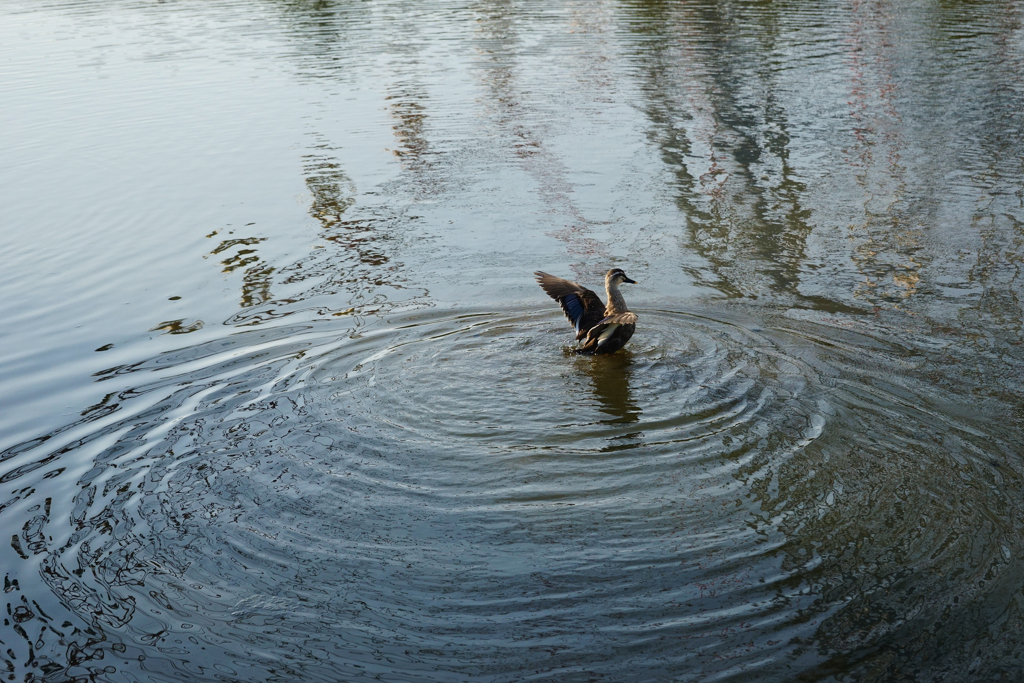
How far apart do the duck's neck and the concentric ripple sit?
0.34 metres

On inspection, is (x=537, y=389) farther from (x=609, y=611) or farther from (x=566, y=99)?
(x=566, y=99)

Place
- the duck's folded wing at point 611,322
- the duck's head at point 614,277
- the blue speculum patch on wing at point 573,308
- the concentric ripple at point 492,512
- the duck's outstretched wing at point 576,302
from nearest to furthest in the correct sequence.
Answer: the concentric ripple at point 492,512, the duck's folded wing at point 611,322, the duck's outstretched wing at point 576,302, the blue speculum patch on wing at point 573,308, the duck's head at point 614,277

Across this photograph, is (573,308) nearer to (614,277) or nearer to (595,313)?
(595,313)

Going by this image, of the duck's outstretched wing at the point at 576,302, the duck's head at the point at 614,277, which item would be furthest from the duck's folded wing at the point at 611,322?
the duck's head at the point at 614,277

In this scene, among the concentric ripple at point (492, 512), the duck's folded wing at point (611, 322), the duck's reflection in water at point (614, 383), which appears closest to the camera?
the concentric ripple at point (492, 512)

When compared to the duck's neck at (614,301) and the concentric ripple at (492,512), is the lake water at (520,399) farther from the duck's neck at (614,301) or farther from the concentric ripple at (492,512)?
the duck's neck at (614,301)

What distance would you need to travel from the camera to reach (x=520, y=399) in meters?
6.53

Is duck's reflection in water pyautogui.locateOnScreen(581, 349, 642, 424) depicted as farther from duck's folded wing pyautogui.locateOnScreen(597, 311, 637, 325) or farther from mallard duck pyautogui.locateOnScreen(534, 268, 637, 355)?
duck's folded wing pyautogui.locateOnScreen(597, 311, 637, 325)

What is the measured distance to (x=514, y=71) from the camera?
1931 cm

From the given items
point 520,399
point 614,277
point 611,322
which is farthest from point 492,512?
point 614,277

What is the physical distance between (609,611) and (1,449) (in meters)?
4.44

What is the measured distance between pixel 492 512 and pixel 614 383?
1.91m

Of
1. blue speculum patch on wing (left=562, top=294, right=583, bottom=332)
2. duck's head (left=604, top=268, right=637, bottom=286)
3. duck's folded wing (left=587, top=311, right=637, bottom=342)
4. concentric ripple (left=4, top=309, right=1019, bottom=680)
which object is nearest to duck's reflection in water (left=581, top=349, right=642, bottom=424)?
concentric ripple (left=4, top=309, right=1019, bottom=680)

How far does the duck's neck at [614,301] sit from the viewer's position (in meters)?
7.47
